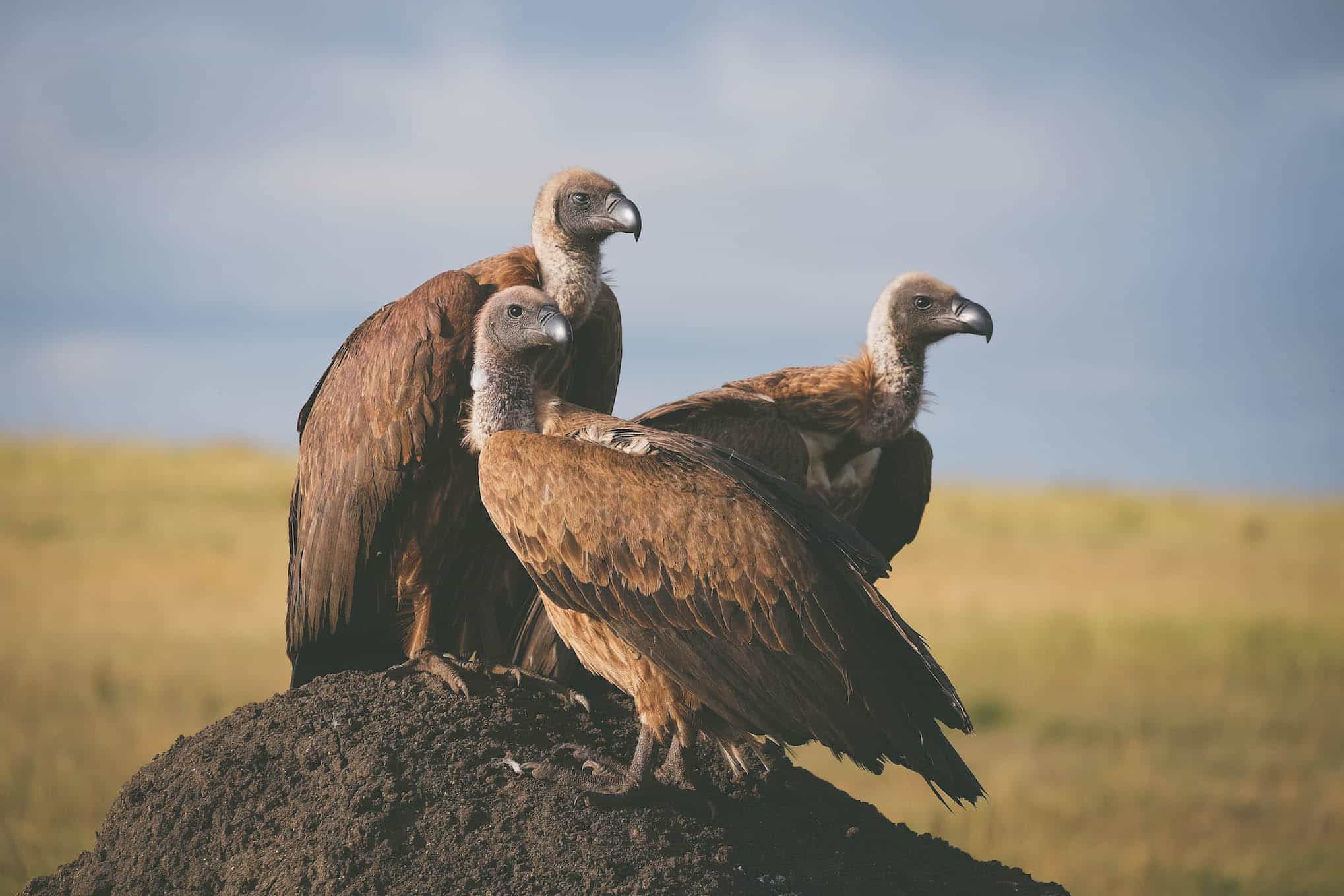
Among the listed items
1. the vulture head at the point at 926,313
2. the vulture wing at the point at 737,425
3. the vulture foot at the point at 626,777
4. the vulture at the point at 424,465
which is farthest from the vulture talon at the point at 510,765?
the vulture head at the point at 926,313

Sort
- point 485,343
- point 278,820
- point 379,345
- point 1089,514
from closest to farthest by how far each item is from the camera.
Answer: point 278,820, point 485,343, point 379,345, point 1089,514

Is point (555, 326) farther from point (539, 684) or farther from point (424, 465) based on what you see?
point (539, 684)

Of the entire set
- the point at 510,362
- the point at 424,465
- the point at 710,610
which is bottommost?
the point at 710,610

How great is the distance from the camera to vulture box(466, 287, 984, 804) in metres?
5.54

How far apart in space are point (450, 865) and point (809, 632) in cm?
178

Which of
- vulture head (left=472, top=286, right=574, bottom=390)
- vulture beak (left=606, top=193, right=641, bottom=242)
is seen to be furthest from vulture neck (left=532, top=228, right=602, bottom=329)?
vulture head (left=472, top=286, right=574, bottom=390)

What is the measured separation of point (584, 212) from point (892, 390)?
2189 millimetres

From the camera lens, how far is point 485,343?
6.38 meters

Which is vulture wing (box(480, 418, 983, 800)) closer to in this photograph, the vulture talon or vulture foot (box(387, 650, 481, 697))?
the vulture talon

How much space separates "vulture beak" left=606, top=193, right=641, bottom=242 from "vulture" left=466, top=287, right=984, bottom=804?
1569 mm

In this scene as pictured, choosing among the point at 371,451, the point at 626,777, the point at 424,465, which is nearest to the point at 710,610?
the point at 626,777

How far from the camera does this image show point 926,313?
794 cm

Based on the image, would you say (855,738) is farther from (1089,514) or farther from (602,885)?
(1089,514)

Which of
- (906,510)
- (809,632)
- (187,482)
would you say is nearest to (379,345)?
(809,632)
